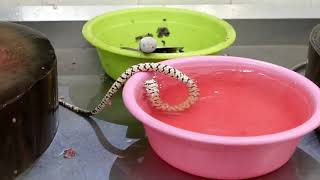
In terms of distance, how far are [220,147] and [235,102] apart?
0.77ft

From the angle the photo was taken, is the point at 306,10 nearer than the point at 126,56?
No

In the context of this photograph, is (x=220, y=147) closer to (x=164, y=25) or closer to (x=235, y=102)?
(x=235, y=102)

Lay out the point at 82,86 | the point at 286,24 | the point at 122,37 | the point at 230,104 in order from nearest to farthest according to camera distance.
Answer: the point at 230,104 → the point at 82,86 → the point at 122,37 → the point at 286,24

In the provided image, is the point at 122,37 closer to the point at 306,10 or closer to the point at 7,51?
the point at 7,51

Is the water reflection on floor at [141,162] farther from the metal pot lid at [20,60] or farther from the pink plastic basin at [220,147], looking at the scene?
the metal pot lid at [20,60]

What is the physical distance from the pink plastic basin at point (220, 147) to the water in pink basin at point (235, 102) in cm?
6

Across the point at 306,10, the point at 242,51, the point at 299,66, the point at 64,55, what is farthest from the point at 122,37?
the point at 306,10

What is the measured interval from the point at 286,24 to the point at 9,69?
802 mm

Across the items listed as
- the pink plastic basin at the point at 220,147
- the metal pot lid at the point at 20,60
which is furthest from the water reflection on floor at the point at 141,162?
the metal pot lid at the point at 20,60

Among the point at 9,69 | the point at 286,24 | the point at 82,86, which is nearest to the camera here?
the point at 9,69

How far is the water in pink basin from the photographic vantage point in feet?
2.73

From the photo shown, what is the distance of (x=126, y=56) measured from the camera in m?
0.94

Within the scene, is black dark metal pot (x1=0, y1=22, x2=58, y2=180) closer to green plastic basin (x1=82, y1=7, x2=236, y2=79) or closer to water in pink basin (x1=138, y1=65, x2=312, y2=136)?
water in pink basin (x1=138, y1=65, x2=312, y2=136)

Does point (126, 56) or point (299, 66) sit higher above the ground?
point (126, 56)
